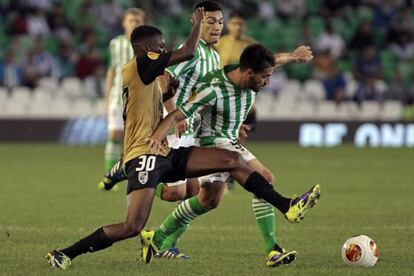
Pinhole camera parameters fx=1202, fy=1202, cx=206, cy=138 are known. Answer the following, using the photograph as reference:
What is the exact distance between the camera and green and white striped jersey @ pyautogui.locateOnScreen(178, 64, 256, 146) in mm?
8289

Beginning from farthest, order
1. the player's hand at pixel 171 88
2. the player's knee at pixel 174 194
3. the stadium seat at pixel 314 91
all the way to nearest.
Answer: the stadium seat at pixel 314 91 → the player's knee at pixel 174 194 → the player's hand at pixel 171 88

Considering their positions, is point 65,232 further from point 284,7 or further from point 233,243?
point 284,7

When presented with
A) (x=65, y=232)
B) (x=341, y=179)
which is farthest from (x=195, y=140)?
(x=341, y=179)

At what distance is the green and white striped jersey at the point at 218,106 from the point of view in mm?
8289

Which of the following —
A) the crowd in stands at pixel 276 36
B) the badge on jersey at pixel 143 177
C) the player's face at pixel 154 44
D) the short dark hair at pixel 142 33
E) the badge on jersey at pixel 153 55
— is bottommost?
the badge on jersey at pixel 143 177

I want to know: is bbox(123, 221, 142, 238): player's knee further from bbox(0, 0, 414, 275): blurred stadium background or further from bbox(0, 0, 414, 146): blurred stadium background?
bbox(0, 0, 414, 146): blurred stadium background

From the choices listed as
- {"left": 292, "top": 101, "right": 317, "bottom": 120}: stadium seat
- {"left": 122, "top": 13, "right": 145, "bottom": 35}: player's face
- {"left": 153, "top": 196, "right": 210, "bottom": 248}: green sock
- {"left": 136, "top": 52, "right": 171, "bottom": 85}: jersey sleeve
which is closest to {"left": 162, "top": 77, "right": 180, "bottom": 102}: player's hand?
{"left": 153, "top": 196, "right": 210, "bottom": 248}: green sock

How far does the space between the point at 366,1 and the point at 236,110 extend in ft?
60.1

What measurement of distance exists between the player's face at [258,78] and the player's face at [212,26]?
1244mm

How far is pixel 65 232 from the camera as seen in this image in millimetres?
10289

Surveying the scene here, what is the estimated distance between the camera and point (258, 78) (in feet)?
26.7

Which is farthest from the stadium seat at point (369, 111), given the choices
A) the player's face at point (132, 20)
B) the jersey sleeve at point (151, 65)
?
the jersey sleeve at point (151, 65)

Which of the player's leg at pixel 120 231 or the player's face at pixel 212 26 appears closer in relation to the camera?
the player's leg at pixel 120 231

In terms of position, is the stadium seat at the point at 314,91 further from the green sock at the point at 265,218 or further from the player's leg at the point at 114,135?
the green sock at the point at 265,218
